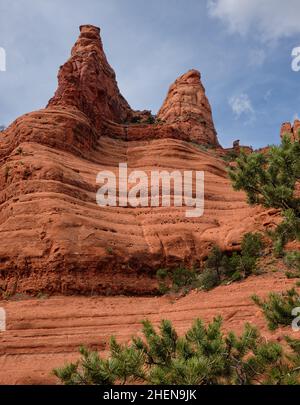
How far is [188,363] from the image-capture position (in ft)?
23.6

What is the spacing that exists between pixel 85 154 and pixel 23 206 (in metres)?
10.2

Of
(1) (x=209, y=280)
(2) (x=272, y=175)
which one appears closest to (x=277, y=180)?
(2) (x=272, y=175)

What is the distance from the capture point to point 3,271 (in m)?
22.4

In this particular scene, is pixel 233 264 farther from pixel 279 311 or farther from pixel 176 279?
pixel 279 311

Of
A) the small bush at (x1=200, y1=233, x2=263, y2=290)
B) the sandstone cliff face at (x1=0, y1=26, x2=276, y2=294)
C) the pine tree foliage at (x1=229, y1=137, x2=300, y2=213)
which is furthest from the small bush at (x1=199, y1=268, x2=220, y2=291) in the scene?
the pine tree foliage at (x1=229, y1=137, x2=300, y2=213)

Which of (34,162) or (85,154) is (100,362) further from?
(85,154)

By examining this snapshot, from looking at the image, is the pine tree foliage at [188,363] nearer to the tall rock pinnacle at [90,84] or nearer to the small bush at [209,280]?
the small bush at [209,280]

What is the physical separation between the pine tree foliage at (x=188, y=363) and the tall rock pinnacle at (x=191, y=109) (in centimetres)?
5248

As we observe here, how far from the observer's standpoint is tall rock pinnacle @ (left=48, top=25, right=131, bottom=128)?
3828 cm

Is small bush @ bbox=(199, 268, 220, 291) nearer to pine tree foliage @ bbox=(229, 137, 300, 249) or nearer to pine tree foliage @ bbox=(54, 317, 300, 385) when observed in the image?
pine tree foliage @ bbox=(229, 137, 300, 249)


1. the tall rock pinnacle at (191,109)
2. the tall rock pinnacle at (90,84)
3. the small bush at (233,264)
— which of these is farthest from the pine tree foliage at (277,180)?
the tall rock pinnacle at (191,109)

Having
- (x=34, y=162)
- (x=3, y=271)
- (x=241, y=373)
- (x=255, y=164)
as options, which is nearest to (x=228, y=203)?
(x=34, y=162)

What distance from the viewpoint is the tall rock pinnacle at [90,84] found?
3828 centimetres

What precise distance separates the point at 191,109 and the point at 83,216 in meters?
44.0
